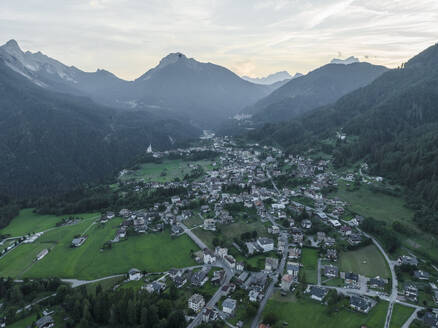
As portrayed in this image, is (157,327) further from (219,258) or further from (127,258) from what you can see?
(127,258)

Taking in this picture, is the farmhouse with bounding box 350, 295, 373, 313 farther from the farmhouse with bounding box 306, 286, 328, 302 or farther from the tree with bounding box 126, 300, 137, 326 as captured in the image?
the tree with bounding box 126, 300, 137, 326

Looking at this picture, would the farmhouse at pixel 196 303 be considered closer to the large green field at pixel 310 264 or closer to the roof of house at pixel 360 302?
the large green field at pixel 310 264

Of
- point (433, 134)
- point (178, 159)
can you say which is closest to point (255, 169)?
point (178, 159)

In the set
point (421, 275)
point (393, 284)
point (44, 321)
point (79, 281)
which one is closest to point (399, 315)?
point (393, 284)

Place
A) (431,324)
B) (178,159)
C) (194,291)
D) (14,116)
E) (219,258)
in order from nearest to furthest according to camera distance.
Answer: (431,324)
(194,291)
(219,258)
(178,159)
(14,116)

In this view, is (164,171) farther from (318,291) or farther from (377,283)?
(377,283)

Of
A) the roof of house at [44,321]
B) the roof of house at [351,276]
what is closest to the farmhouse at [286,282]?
the roof of house at [351,276]

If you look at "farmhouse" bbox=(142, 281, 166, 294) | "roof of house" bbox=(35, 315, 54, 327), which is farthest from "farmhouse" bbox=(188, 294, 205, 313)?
"roof of house" bbox=(35, 315, 54, 327)
